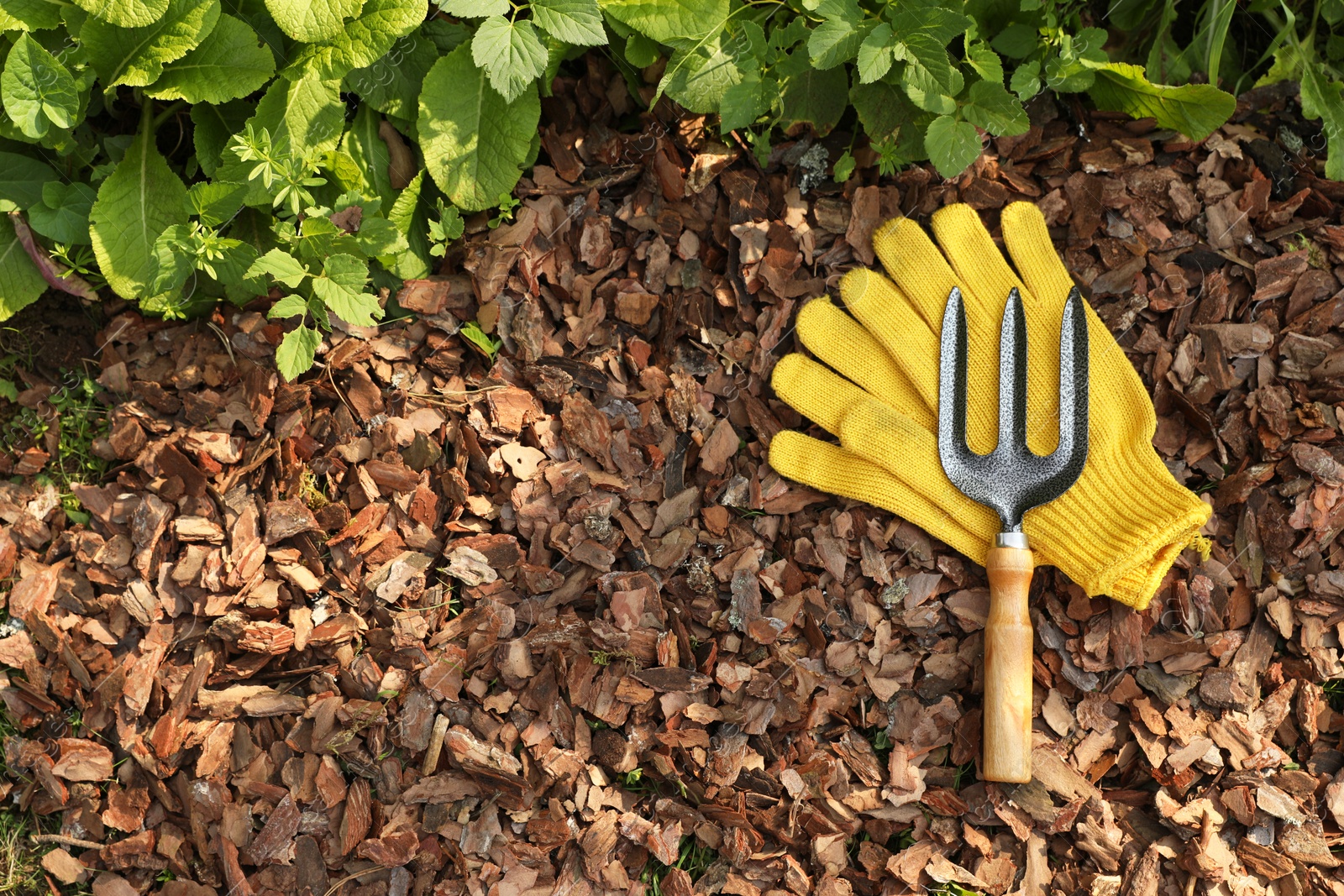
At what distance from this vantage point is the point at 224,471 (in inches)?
80.1

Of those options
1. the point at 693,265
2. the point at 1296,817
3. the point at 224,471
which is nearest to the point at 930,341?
the point at 693,265

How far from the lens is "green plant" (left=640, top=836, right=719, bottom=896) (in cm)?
187

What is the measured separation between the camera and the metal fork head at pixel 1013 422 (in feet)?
6.12

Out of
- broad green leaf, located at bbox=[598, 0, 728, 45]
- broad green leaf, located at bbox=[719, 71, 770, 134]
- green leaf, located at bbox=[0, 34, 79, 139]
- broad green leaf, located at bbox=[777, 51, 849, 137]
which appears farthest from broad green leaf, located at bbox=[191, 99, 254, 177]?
broad green leaf, located at bbox=[777, 51, 849, 137]

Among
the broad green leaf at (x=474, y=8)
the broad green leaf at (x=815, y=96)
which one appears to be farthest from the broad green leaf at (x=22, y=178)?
the broad green leaf at (x=815, y=96)

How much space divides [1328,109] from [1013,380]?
33.8 inches

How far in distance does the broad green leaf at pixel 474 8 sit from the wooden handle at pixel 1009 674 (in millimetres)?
1401

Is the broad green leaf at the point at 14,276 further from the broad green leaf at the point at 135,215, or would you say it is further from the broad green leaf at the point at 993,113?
the broad green leaf at the point at 993,113

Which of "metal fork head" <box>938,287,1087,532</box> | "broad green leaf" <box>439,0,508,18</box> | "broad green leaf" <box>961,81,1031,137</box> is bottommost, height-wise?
"metal fork head" <box>938,287,1087,532</box>

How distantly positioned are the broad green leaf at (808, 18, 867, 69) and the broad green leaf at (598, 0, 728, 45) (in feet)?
0.68

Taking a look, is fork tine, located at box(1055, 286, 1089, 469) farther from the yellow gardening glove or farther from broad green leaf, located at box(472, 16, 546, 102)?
broad green leaf, located at box(472, 16, 546, 102)

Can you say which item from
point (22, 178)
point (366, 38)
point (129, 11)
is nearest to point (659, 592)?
point (366, 38)

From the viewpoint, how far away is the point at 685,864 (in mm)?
1891

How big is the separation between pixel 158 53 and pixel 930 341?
1.66 meters
